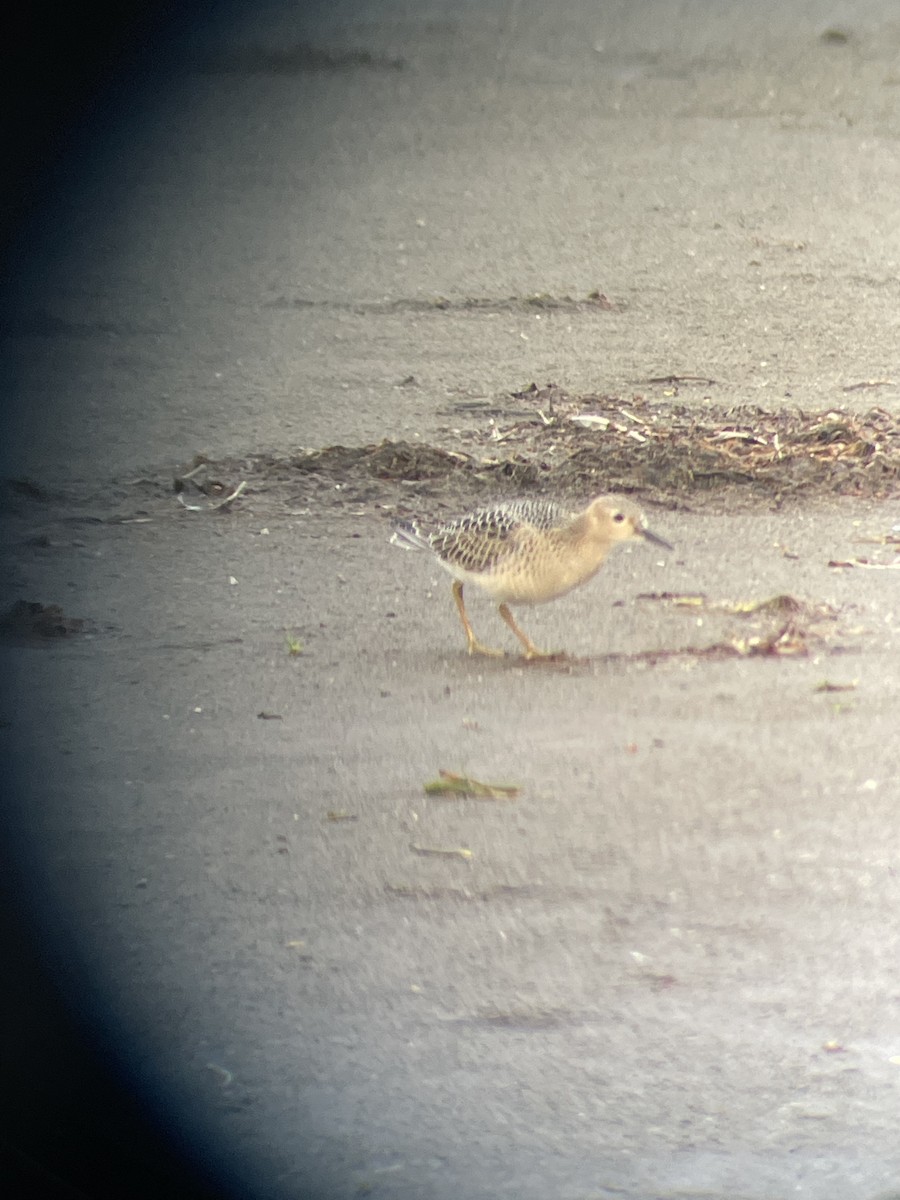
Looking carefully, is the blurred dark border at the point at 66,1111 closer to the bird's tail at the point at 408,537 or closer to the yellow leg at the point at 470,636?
the yellow leg at the point at 470,636

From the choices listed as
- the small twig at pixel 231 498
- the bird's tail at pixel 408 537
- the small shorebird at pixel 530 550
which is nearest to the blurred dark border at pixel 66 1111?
the small shorebird at pixel 530 550

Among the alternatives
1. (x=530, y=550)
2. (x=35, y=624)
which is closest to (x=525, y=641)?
(x=530, y=550)

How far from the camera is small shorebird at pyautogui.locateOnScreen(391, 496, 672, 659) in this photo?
4.29m

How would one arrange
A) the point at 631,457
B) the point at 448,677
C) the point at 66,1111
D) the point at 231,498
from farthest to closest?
the point at 631,457 → the point at 231,498 → the point at 448,677 → the point at 66,1111

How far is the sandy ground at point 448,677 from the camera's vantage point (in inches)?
96.8

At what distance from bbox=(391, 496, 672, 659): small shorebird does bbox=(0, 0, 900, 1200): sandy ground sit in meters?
0.18

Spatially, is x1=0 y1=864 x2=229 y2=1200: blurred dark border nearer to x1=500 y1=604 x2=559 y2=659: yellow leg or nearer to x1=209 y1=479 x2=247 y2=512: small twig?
x1=500 y1=604 x2=559 y2=659: yellow leg

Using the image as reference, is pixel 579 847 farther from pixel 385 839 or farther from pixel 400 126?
pixel 400 126

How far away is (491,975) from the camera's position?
2727 mm

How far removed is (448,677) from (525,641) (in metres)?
0.25

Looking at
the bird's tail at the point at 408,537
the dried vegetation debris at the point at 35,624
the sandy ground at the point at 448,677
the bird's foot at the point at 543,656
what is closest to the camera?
the sandy ground at the point at 448,677

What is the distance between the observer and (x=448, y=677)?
4184 mm

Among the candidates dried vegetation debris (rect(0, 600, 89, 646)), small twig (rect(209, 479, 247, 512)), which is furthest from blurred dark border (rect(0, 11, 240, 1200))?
small twig (rect(209, 479, 247, 512))

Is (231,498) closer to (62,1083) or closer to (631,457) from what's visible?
(631,457)
